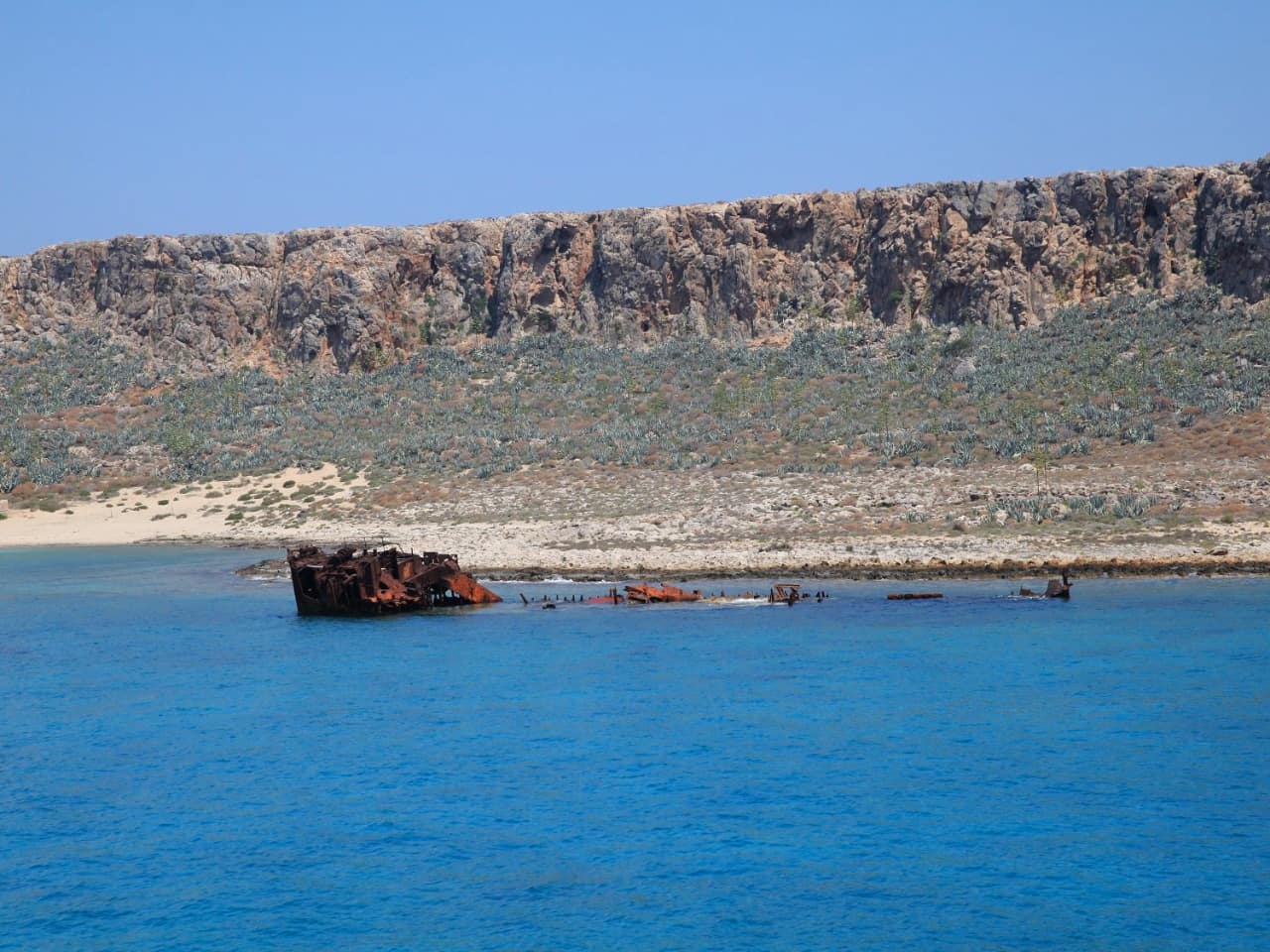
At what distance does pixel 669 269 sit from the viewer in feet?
264

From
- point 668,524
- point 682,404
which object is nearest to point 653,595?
point 668,524

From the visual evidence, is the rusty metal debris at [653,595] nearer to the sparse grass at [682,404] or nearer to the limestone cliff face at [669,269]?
the sparse grass at [682,404]

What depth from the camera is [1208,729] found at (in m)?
21.9

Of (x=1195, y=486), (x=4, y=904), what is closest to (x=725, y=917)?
(x=4, y=904)

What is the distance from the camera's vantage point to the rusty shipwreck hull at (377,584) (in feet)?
119

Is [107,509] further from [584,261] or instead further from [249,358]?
[584,261]

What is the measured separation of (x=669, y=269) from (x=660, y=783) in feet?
205

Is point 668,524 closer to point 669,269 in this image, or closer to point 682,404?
point 682,404

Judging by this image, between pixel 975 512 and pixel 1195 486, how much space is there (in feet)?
23.8

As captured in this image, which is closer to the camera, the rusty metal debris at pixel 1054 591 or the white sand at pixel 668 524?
the rusty metal debris at pixel 1054 591

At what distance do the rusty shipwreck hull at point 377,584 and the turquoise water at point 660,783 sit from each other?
3265 millimetres

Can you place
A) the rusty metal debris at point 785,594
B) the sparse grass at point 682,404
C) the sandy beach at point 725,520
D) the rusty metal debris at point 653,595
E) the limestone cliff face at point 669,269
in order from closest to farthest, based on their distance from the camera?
the rusty metal debris at point 785,594
the rusty metal debris at point 653,595
the sandy beach at point 725,520
the sparse grass at point 682,404
the limestone cliff face at point 669,269

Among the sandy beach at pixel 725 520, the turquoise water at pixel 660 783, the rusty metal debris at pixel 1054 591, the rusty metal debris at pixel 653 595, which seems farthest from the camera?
the sandy beach at pixel 725 520

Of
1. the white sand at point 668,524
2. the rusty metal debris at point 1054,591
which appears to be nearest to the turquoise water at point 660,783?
the rusty metal debris at point 1054,591
